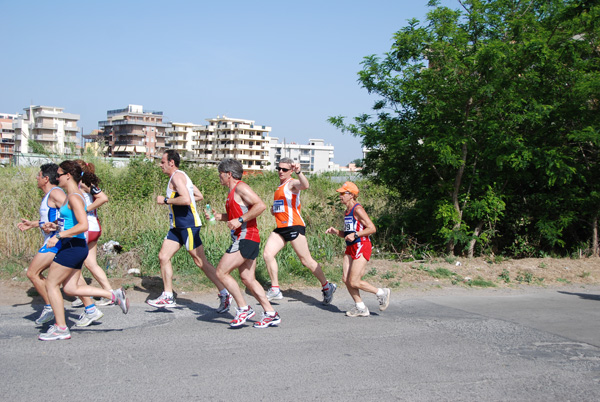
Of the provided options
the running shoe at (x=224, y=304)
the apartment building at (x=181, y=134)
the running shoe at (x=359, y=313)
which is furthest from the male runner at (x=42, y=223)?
the apartment building at (x=181, y=134)

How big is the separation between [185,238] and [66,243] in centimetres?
163

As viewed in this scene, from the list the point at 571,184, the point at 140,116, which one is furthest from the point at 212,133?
the point at 571,184

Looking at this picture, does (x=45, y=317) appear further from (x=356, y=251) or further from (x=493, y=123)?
(x=493, y=123)

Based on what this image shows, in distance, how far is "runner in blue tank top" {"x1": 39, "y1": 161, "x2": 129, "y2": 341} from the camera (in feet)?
18.3

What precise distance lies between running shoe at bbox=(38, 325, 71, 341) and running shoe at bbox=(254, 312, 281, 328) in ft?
6.86

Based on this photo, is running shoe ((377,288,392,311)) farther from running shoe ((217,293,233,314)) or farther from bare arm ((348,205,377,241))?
running shoe ((217,293,233,314))

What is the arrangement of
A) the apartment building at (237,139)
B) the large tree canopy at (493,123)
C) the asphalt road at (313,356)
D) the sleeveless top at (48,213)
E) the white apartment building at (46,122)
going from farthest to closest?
the apartment building at (237,139)
the white apartment building at (46,122)
the large tree canopy at (493,123)
the sleeveless top at (48,213)
the asphalt road at (313,356)

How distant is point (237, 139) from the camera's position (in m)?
144

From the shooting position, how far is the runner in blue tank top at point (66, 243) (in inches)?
220

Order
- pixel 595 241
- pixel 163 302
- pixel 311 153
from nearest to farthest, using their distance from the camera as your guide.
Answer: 1. pixel 163 302
2. pixel 595 241
3. pixel 311 153

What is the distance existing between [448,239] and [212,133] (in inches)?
5720

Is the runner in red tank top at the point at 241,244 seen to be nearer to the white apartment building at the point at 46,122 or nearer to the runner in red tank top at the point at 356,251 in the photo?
the runner in red tank top at the point at 356,251

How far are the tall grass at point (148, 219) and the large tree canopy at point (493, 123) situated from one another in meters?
2.39

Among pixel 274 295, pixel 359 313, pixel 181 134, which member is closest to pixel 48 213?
pixel 274 295
